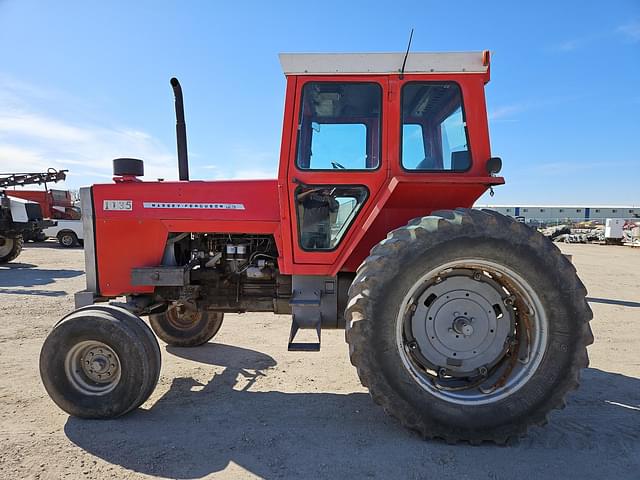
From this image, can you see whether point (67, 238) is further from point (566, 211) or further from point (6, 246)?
point (566, 211)

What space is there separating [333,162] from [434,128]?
2.77ft

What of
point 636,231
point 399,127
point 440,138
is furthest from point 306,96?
point 636,231

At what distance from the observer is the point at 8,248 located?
11.5 meters

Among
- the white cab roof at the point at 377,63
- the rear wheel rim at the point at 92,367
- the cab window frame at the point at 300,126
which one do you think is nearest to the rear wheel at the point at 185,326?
the rear wheel rim at the point at 92,367

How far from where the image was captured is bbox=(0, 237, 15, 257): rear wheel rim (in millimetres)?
11403

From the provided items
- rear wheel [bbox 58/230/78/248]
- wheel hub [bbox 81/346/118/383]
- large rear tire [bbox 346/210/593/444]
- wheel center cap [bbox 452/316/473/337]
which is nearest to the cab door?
large rear tire [bbox 346/210/593/444]

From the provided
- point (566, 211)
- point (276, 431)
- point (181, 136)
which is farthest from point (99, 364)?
point (566, 211)

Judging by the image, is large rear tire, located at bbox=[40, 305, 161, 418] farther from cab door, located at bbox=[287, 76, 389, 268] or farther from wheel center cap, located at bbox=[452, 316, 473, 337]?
wheel center cap, located at bbox=[452, 316, 473, 337]

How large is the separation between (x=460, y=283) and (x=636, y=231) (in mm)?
24997

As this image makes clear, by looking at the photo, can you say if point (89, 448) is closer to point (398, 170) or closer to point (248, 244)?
point (248, 244)

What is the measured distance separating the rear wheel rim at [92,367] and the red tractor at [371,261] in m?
→ 0.01

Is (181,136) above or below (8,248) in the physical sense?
above

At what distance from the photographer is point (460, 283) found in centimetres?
271

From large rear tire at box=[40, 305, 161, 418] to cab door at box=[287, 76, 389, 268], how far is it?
1304 mm
